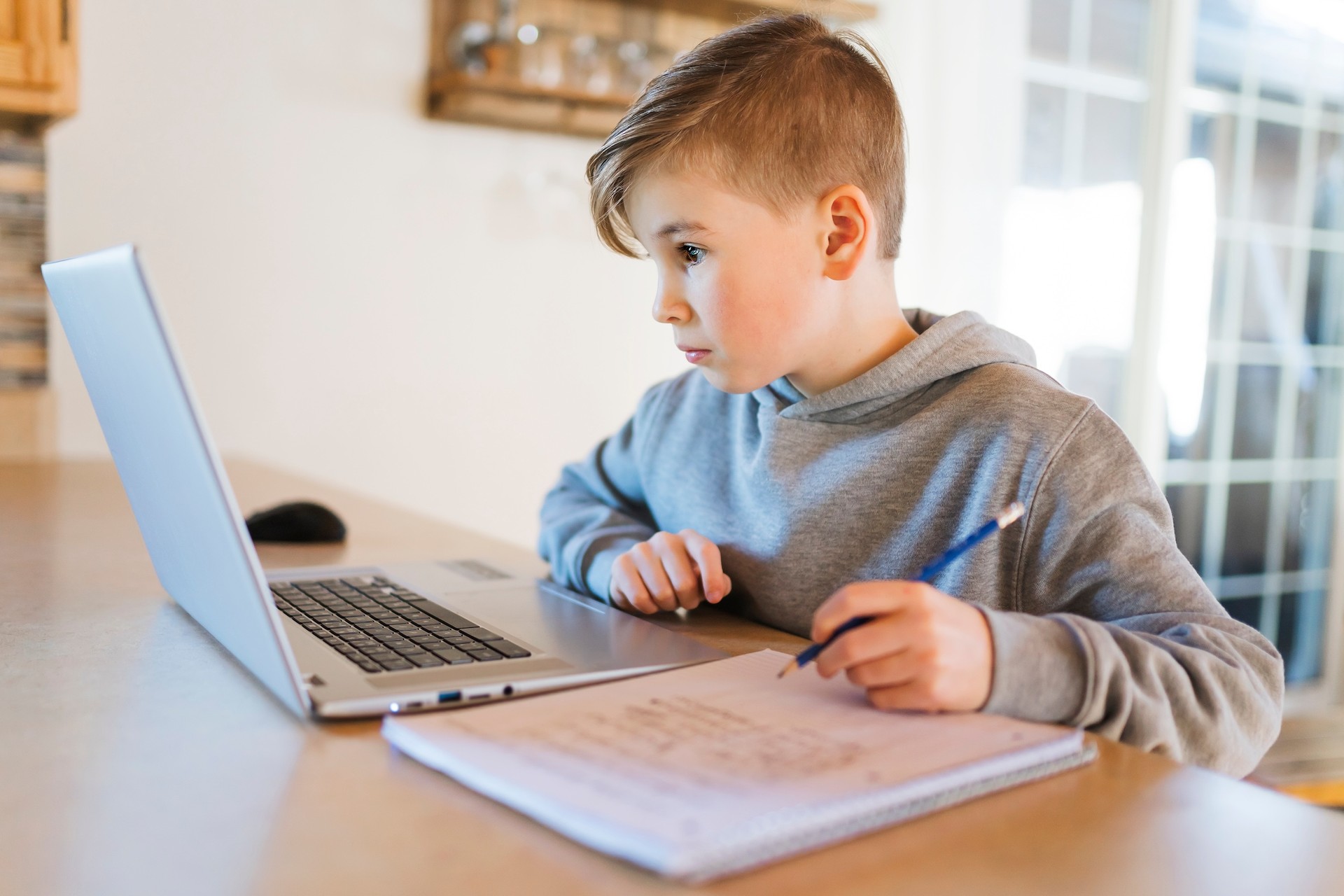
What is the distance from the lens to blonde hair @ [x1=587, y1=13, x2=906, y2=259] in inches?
37.2

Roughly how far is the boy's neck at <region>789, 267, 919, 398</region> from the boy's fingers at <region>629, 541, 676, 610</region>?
9.2 inches

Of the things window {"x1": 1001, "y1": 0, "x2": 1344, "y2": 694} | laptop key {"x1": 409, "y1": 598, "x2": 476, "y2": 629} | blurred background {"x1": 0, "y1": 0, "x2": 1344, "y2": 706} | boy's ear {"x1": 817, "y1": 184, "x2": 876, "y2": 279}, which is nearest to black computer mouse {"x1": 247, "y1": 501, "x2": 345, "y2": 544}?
laptop key {"x1": 409, "y1": 598, "x2": 476, "y2": 629}

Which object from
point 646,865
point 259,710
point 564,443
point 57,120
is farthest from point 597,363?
point 646,865

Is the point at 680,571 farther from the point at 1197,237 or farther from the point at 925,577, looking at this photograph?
the point at 1197,237

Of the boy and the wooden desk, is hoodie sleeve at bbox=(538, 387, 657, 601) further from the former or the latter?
the wooden desk

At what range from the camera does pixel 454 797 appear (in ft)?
1.69

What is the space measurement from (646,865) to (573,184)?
92.4 inches

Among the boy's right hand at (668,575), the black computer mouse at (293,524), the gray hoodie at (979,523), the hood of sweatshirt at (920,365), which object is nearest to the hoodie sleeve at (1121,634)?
the gray hoodie at (979,523)

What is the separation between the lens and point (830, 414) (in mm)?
1009

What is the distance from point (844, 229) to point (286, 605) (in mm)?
548

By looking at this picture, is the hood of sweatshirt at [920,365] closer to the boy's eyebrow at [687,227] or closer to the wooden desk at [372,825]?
the boy's eyebrow at [687,227]

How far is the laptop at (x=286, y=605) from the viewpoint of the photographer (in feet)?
1.90

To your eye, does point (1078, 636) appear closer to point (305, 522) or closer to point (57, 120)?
point (305, 522)

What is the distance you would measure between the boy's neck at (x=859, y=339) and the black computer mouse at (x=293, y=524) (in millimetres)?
545
